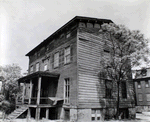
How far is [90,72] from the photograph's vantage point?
1573 cm

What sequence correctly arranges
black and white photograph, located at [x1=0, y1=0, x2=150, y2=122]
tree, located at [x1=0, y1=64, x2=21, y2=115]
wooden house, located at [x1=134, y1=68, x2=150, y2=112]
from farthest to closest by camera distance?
wooden house, located at [x1=134, y1=68, x2=150, y2=112] < tree, located at [x1=0, y1=64, x2=21, y2=115] < black and white photograph, located at [x1=0, y1=0, x2=150, y2=122]

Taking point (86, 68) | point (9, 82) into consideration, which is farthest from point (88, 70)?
point (9, 82)

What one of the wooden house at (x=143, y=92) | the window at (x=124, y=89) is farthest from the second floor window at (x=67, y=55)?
the wooden house at (x=143, y=92)

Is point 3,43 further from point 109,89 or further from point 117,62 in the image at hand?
point 109,89

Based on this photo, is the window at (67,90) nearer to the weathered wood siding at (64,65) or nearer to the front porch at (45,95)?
the weathered wood siding at (64,65)

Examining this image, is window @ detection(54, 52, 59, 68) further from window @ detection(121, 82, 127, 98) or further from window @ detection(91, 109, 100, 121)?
window @ detection(121, 82, 127, 98)

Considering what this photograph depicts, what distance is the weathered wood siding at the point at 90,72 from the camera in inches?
578

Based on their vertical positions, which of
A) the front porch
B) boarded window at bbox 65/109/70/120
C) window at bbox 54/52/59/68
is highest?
window at bbox 54/52/59/68

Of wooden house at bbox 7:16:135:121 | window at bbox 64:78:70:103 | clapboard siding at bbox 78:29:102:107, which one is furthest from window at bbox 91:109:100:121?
window at bbox 64:78:70:103

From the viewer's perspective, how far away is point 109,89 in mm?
17172

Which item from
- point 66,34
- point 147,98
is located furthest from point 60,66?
point 147,98

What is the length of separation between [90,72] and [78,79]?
1.81m

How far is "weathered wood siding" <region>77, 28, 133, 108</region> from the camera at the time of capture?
14680 millimetres

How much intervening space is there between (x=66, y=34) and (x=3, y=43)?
9.11m
